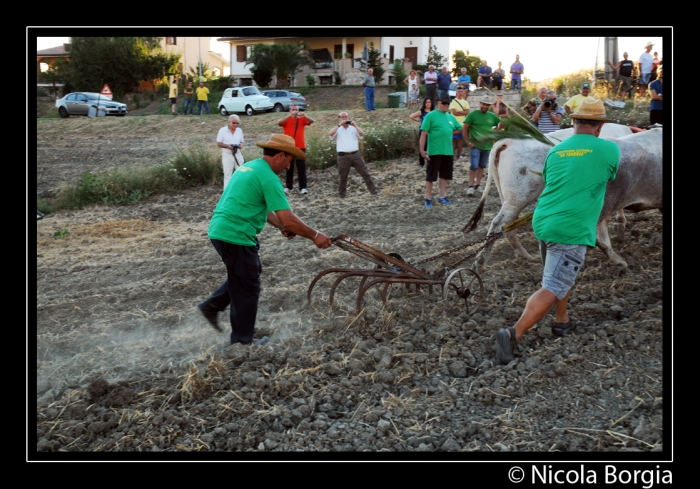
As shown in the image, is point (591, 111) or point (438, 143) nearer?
point (591, 111)

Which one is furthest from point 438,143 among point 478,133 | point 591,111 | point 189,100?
point 189,100

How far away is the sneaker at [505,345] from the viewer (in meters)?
4.86

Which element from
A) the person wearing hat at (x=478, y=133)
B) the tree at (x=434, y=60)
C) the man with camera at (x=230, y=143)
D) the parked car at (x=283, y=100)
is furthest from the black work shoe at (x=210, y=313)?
the tree at (x=434, y=60)

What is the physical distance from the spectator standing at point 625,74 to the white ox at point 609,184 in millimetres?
10820

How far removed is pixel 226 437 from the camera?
4.12 metres

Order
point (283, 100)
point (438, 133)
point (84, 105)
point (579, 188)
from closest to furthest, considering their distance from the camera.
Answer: point (579, 188) → point (438, 133) → point (283, 100) → point (84, 105)

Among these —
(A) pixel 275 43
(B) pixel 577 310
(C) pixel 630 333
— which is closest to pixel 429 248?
(B) pixel 577 310

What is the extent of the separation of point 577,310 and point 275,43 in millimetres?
34869

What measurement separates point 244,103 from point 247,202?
76.3 ft

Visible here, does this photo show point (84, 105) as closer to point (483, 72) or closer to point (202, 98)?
point (202, 98)

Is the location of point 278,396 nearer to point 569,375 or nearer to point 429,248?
point 569,375

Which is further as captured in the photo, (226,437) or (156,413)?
(156,413)

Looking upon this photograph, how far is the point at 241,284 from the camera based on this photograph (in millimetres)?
5195

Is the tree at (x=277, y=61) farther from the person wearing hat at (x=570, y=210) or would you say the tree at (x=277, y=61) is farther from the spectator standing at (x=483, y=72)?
the person wearing hat at (x=570, y=210)
